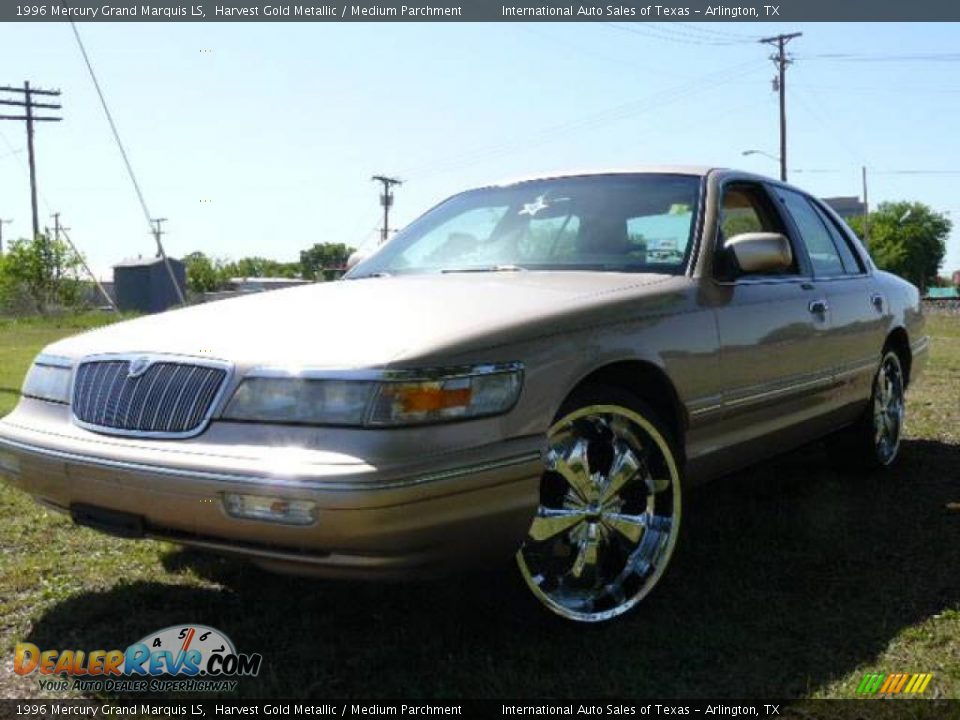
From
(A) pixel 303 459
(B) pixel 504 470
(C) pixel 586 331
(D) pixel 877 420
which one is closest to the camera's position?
(A) pixel 303 459

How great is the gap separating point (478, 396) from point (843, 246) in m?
3.29

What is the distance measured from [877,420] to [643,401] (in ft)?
8.45

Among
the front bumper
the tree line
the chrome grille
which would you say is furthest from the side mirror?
the tree line

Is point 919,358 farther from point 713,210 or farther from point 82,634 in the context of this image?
point 82,634

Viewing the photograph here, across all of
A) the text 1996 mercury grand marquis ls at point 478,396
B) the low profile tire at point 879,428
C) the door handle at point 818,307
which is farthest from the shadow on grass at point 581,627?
the low profile tire at point 879,428

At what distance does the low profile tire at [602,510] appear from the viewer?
116 inches

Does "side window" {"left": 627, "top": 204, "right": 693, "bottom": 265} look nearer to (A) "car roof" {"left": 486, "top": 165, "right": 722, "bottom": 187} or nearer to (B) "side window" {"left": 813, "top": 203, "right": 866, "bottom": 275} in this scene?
(A) "car roof" {"left": 486, "top": 165, "right": 722, "bottom": 187}

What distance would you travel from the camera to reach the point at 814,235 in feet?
15.9

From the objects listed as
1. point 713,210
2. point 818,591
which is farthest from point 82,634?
point 713,210

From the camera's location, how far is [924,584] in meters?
3.51

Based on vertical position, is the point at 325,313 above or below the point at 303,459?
above

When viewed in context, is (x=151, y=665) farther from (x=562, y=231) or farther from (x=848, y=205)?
(x=848, y=205)

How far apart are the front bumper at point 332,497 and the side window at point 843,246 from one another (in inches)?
119

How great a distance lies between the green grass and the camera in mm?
2674
